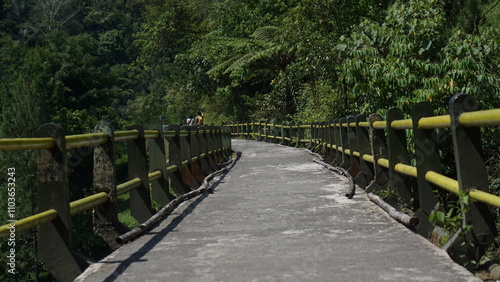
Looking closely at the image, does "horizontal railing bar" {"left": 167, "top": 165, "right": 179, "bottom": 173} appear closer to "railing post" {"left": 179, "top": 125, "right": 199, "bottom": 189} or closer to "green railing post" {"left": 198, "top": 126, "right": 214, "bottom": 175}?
"railing post" {"left": 179, "top": 125, "right": 199, "bottom": 189}

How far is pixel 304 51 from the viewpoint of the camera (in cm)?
2148

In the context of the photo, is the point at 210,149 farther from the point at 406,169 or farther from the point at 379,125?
the point at 406,169

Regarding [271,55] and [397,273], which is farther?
[271,55]

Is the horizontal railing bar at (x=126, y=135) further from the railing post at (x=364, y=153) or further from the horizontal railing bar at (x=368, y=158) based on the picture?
the railing post at (x=364, y=153)

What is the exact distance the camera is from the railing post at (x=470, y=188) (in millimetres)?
4293

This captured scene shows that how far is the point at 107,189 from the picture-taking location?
596 centimetres

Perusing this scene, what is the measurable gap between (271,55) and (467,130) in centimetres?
2487

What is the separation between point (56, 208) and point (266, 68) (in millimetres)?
27765

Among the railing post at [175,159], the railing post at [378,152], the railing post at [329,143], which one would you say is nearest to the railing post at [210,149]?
the railing post at [329,143]

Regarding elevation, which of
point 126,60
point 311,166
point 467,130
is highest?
point 126,60

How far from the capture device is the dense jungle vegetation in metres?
11.5

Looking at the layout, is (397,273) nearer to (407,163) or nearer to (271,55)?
(407,163)

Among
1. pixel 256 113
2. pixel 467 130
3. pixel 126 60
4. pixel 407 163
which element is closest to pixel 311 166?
pixel 407 163

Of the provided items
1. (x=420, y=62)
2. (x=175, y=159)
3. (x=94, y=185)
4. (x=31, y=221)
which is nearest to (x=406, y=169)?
(x=94, y=185)
